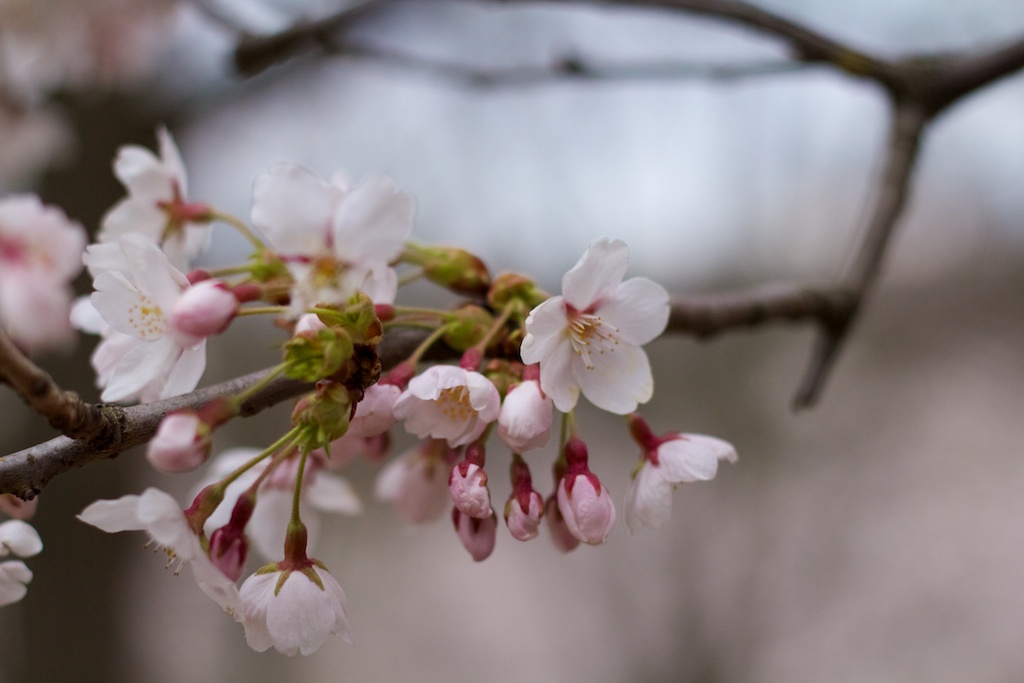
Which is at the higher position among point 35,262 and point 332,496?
point 35,262

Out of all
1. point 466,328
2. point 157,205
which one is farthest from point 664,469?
point 157,205

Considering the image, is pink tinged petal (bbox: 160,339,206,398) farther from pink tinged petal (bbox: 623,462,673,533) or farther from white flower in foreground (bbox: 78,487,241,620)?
pink tinged petal (bbox: 623,462,673,533)

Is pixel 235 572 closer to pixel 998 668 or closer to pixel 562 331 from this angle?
pixel 562 331

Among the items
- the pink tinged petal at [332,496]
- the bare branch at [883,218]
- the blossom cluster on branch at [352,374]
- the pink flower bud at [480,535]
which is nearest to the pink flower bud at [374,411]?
the blossom cluster on branch at [352,374]

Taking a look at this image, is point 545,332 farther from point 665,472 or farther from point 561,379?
point 665,472

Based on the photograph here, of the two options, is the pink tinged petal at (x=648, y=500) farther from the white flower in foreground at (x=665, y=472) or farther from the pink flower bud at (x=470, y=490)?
the pink flower bud at (x=470, y=490)

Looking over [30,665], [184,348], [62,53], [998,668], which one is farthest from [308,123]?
[998,668]

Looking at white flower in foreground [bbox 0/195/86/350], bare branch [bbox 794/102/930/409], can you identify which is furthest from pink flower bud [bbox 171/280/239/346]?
bare branch [bbox 794/102/930/409]
